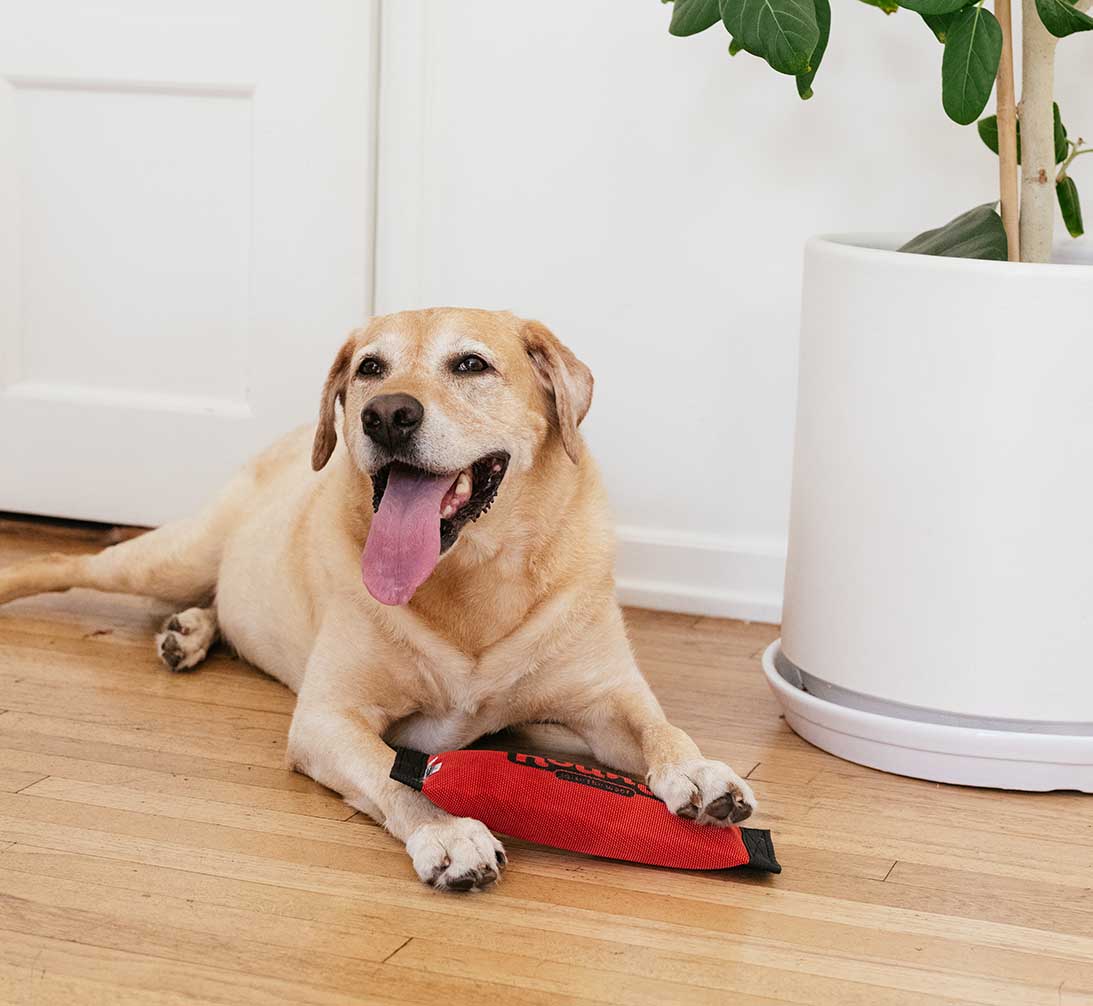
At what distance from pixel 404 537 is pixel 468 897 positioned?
484 mm

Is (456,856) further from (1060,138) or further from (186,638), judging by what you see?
(1060,138)

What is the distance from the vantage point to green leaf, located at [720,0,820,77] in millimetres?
1959

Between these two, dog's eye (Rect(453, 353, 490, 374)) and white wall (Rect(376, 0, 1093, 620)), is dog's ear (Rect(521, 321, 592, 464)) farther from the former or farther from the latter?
white wall (Rect(376, 0, 1093, 620))

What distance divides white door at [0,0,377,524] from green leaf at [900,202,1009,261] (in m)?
1.38

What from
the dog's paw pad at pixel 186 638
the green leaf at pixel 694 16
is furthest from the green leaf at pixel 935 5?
the dog's paw pad at pixel 186 638

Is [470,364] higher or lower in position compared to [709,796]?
higher

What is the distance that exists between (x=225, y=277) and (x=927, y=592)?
1.83m

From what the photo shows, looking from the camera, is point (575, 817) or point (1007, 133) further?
point (1007, 133)

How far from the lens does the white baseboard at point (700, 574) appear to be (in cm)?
291

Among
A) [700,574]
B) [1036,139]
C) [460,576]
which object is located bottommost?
[700,574]

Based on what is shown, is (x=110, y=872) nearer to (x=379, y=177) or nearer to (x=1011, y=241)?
(x=1011, y=241)

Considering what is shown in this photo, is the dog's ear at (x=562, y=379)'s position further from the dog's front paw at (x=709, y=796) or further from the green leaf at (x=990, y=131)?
the green leaf at (x=990, y=131)

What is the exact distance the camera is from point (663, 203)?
9.30ft

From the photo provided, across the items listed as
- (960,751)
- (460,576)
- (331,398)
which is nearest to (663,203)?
(331,398)
